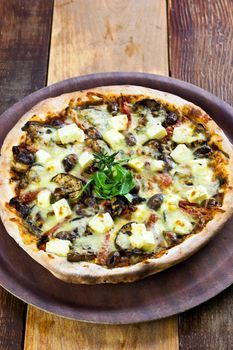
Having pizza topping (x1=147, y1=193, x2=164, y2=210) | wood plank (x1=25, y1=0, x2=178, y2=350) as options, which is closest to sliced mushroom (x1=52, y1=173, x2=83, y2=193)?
pizza topping (x1=147, y1=193, x2=164, y2=210)

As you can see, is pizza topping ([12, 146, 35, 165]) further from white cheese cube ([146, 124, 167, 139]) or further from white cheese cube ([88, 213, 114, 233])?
white cheese cube ([146, 124, 167, 139])

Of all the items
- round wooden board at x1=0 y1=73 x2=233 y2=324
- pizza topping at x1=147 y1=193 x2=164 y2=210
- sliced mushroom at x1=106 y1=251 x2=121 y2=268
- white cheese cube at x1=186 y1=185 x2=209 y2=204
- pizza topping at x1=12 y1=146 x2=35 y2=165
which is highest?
pizza topping at x1=12 y1=146 x2=35 y2=165

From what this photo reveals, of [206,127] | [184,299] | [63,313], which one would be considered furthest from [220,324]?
[206,127]

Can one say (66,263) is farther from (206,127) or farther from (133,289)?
(206,127)

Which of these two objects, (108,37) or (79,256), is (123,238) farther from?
(108,37)

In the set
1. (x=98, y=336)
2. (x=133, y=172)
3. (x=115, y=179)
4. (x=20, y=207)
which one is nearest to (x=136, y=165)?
(x=133, y=172)

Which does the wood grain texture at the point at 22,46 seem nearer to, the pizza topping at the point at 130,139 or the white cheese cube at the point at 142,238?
the pizza topping at the point at 130,139
